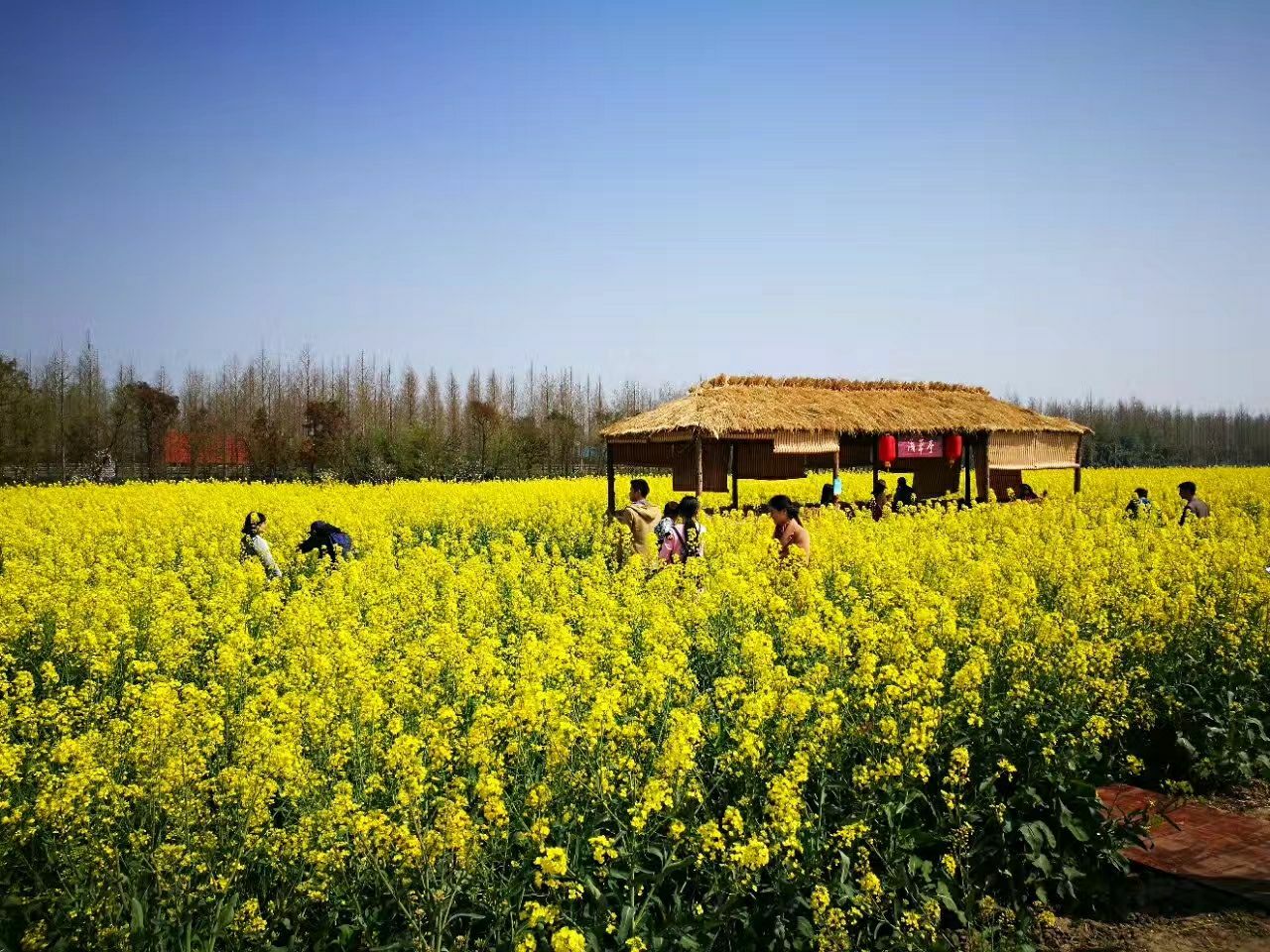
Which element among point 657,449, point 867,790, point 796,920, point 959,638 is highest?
point 657,449

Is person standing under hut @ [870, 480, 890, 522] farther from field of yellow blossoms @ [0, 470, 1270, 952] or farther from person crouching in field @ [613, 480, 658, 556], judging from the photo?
field of yellow blossoms @ [0, 470, 1270, 952]

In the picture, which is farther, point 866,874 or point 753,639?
point 753,639

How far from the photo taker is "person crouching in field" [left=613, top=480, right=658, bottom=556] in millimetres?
→ 10023

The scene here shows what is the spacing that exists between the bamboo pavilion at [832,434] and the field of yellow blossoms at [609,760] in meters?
8.18

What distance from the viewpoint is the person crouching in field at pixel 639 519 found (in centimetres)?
1002

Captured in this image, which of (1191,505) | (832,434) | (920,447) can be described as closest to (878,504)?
(832,434)

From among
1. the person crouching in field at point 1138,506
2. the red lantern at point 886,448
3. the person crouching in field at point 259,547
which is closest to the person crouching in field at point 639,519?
the person crouching in field at point 259,547

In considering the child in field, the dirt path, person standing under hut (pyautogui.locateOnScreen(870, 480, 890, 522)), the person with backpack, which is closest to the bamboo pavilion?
person standing under hut (pyautogui.locateOnScreen(870, 480, 890, 522))

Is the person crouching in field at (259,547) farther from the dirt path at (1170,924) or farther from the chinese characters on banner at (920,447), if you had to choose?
the chinese characters on banner at (920,447)

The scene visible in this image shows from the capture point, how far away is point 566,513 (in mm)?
19234

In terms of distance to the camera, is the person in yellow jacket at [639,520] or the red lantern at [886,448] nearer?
the person in yellow jacket at [639,520]

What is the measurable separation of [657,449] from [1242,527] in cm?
914

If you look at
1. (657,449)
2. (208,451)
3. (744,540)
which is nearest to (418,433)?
(208,451)

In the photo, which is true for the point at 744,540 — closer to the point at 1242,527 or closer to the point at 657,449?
the point at 657,449
